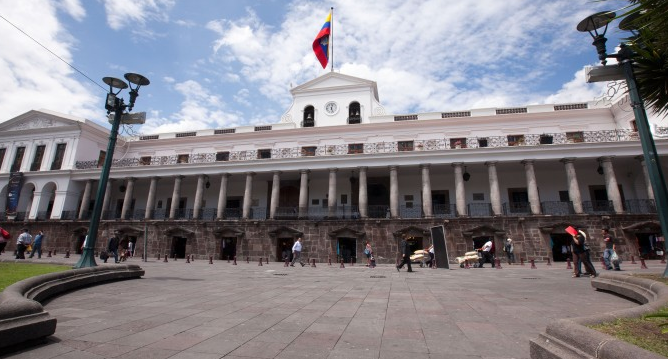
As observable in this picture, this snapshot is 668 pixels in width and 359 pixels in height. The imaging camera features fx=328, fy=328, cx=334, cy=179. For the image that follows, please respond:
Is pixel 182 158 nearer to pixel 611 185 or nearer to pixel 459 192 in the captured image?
pixel 459 192

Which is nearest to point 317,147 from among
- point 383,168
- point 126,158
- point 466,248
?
point 383,168

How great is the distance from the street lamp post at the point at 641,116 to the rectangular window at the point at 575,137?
19.2m

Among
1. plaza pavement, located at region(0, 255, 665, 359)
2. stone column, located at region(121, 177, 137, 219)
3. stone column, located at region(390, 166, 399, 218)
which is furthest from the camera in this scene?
stone column, located at region(121, 177, 137, 219)

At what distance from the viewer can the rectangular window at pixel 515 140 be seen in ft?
82.5

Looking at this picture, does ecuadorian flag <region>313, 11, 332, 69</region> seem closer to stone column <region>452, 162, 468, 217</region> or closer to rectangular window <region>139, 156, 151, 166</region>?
stone column <region>452, 162, 468, 217</region>

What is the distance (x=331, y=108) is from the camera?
104ft

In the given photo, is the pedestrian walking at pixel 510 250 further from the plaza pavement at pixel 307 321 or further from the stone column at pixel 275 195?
the stone column at pixel 275 195

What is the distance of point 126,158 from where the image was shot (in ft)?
112

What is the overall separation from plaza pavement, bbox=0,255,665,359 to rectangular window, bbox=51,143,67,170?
31.3 m

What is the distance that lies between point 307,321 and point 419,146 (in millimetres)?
22131

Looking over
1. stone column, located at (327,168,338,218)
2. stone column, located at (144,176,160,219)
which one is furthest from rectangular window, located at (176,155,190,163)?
stone column, located at (327,168,338,218)

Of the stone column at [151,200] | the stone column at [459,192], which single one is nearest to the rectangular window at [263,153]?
the stone column at [151,200]

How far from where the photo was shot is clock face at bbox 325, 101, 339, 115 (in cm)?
3139

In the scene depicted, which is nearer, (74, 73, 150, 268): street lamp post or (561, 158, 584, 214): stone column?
(74, 73, 150, 268): street lamp post
